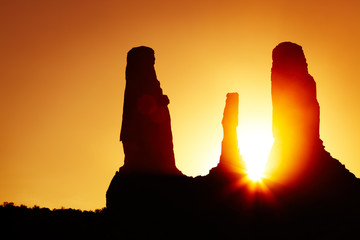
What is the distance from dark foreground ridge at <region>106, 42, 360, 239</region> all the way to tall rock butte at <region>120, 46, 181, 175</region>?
1.00ft

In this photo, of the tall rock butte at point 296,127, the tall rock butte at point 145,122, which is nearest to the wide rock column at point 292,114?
the tall rock butte at point 296,127

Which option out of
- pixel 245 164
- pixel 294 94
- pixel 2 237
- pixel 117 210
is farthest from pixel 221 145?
pixel 2 237

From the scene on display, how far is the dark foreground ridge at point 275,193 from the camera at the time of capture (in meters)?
41.9

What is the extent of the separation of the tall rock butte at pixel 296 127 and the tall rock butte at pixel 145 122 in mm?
8631

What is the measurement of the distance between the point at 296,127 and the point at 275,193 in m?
6.54

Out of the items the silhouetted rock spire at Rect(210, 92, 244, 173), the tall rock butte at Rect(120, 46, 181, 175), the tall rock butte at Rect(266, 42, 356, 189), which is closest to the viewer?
the tall rock butte at Rect(266, 42, 356, 189)

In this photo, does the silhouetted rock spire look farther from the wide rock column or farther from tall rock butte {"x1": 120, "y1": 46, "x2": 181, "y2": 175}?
tall rock butte {"x1": 120, "y1": 46, "x2": 181, "y2": 175}

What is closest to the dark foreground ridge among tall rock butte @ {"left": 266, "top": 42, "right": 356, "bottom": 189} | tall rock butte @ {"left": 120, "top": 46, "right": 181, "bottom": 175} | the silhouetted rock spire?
tall rock butte @ {"left": 266, "top": 42, "right": 356, "bottom": 189}

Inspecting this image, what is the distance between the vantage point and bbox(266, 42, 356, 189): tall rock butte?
46438mm

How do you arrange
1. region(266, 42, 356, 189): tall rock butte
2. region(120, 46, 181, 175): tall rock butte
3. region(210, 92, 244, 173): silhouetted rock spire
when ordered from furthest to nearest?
region(210, 92, 244, 173): silhouetted rock spire → region(120, 46, 181, 175): tall rock butte → region(266, 42, 356, 189): tall rock butte

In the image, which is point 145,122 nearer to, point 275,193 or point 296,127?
point 275,193

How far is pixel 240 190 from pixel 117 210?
9.53 metres

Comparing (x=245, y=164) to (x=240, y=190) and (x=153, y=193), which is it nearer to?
(x=240, y=190)

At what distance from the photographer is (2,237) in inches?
1913
